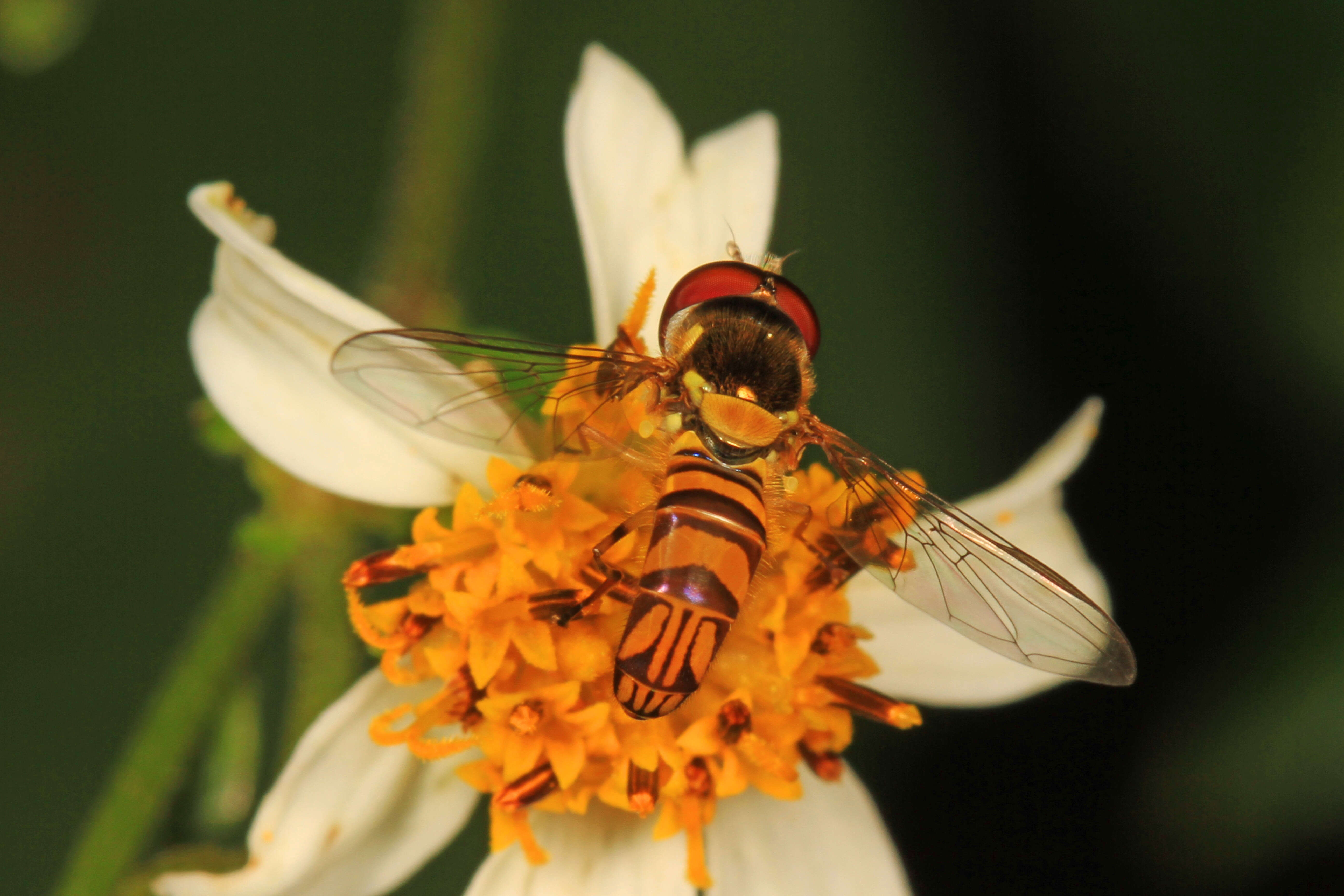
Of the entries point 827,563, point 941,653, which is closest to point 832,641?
point 827,563

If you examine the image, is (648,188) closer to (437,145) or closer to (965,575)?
(437,145)

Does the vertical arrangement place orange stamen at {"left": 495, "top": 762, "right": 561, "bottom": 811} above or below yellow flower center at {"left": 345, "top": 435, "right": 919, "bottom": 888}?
below

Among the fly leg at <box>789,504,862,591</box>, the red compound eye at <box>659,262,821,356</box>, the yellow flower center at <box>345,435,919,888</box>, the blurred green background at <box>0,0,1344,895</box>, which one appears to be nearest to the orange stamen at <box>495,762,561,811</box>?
the yellow flower center at <box>345,435,919,888</box>

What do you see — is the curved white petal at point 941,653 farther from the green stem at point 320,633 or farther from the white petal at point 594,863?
the green stem at point 320,633

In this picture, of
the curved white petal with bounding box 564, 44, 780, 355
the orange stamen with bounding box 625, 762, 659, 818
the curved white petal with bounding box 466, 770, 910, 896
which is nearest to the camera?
the orange stamen with bounding box 625, 762, 659, 818

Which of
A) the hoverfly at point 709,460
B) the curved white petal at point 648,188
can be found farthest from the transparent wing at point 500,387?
the curved white petal at point 648,188

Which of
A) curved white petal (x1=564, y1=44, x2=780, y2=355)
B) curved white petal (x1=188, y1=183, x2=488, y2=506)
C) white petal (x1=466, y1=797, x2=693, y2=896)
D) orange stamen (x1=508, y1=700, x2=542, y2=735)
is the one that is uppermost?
curved white petal (x1=564, y1=44, x2=780, y2=355)

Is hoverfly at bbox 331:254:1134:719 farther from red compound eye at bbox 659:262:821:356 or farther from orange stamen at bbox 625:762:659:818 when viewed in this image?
orange stamen at bbox 625:762:659:818
